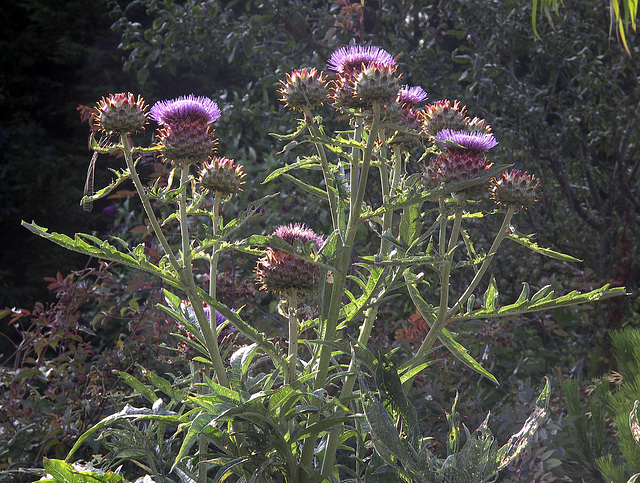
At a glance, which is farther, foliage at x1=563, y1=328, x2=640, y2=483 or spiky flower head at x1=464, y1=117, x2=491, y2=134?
foliage at x1=563, y1=328, x2=640, y2=483

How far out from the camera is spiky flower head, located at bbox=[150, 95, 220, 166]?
134cm

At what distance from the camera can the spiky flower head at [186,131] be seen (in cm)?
134

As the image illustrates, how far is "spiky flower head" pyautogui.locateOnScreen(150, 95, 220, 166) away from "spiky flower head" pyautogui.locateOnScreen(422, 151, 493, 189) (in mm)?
464

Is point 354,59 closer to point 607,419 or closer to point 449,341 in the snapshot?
point 449,341

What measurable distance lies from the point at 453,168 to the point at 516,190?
196 millimetres

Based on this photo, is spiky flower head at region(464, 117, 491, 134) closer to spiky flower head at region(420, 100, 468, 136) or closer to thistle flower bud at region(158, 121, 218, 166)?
spiky flower head at region(420, 100, 468, 136)

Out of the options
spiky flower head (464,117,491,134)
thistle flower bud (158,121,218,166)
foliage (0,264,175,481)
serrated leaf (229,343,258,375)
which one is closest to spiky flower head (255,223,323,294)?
serrated leaf (229,343,258,375)

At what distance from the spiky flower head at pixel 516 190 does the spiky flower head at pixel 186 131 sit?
0.64 meters

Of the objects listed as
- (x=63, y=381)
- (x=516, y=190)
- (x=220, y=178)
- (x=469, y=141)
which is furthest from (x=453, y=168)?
(x=63, y=381)

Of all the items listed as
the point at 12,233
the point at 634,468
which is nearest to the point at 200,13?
the point at 12,233

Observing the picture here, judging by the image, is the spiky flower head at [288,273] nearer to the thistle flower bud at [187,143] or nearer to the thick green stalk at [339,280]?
the thick green stalk at [339,280]

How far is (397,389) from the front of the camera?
115cm

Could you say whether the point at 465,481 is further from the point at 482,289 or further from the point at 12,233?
the point at 12,233

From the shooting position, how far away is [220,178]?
138 cm
